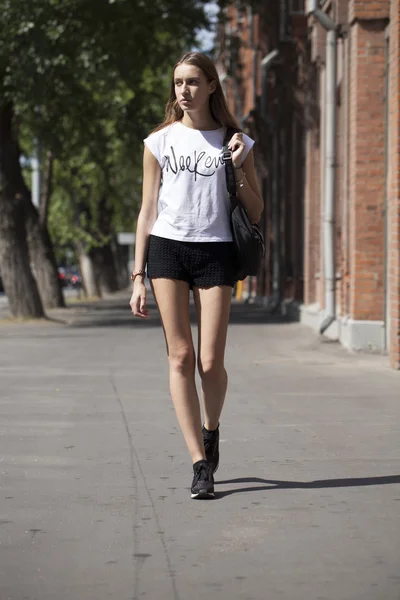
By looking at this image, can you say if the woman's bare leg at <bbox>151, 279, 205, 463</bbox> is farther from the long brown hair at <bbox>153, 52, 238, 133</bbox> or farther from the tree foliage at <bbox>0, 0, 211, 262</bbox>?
the tree foliage at <bbox>0, 0, 211, 262</bbox>

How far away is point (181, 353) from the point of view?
6422 mm

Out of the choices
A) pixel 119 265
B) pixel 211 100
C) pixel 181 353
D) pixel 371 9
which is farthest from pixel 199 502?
pixel 119 265

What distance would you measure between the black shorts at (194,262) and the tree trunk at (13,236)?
1969 cm

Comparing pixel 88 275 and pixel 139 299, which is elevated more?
pixel 139 299

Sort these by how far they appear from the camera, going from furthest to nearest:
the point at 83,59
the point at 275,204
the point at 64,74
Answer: the point at 275,204
the point at 64,74
the point at 83,59

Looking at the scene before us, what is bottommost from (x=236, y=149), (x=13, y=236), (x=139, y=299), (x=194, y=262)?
(x=13, y=236)

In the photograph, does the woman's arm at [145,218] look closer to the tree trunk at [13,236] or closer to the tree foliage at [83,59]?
the tree foliage at [83,59]

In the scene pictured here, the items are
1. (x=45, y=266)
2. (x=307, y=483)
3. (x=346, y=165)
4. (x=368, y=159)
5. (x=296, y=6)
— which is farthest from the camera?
(x=45, y=266)

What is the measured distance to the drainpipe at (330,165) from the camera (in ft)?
63.4

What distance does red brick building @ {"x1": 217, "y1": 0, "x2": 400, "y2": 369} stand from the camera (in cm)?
1589

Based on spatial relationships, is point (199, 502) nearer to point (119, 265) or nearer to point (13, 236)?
point (13, 236)

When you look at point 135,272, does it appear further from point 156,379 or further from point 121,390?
point 156,379

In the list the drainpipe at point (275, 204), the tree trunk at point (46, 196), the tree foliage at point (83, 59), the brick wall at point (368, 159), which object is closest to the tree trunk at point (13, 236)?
Answer: the tree foliage at point (83, 59)

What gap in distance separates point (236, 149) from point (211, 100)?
1.04 ft
